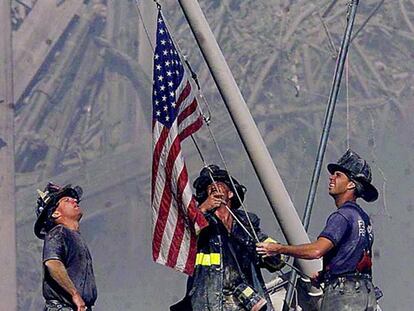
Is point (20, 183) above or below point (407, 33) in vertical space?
below

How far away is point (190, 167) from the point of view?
→ 13.5m

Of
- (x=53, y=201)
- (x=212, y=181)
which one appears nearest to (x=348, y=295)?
(x=212, y=181)

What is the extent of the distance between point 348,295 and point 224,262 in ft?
2.63

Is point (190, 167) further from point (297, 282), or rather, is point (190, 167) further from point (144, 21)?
point (297, 282)

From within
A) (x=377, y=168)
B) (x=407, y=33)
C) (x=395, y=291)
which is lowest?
(x=395, y=291)

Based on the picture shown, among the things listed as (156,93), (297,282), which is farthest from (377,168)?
(156,93)

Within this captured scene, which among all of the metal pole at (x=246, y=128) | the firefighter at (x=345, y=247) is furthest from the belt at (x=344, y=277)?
the metal pole at (x=246, y=128)

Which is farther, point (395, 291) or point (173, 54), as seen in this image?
point (395, 291)

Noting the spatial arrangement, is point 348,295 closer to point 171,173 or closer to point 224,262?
point 224,262

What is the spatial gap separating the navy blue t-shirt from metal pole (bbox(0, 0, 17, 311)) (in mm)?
4089

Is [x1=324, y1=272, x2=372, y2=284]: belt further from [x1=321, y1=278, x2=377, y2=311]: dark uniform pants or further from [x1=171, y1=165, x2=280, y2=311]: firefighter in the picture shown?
[x1=171, y1=165, x2=280, y2=311]: firefighter

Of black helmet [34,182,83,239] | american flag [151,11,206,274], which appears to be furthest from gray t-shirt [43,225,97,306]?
american flag [151,11,206,274]

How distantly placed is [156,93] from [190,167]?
2.87 metres

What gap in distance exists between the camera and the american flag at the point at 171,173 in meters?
10.6
